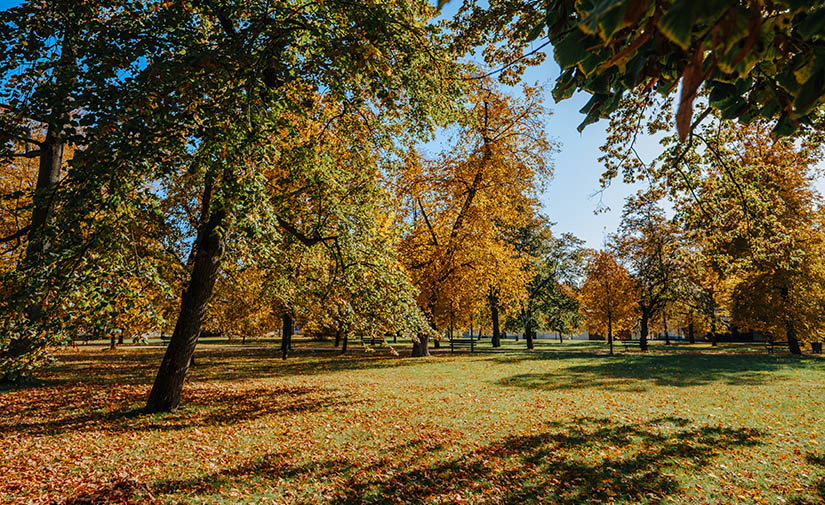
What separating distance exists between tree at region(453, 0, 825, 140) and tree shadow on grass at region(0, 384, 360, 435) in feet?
30.9

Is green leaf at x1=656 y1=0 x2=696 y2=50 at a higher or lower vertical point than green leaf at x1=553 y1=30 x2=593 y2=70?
lower

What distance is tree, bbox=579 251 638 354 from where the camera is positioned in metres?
26.0

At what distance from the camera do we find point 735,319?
2323 centimetres

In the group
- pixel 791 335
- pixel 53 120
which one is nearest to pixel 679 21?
pixel 53 120

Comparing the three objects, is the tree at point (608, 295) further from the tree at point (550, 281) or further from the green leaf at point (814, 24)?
the green leaf at point (814, 24)

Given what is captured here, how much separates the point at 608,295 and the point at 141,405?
85.9 ft

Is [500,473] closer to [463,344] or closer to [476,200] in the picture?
[476,200]

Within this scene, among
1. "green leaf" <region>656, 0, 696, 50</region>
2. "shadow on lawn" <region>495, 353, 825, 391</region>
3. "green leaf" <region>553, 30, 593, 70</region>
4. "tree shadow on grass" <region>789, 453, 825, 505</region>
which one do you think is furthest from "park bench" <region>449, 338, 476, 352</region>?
"green leaf" <region>656, 0, 696, 50</region>

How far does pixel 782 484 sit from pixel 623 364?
1489cm

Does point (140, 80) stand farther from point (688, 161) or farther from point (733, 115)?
point (688, 161)

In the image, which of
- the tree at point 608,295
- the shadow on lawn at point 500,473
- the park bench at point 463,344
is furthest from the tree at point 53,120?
the tree at point 608,295

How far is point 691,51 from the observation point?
5.67ft

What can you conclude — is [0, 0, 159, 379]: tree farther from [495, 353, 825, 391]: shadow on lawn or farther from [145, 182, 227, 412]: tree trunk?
[495, 353, 825, 391]: shadow on lawn

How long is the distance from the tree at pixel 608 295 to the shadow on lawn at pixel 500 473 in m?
20.1
